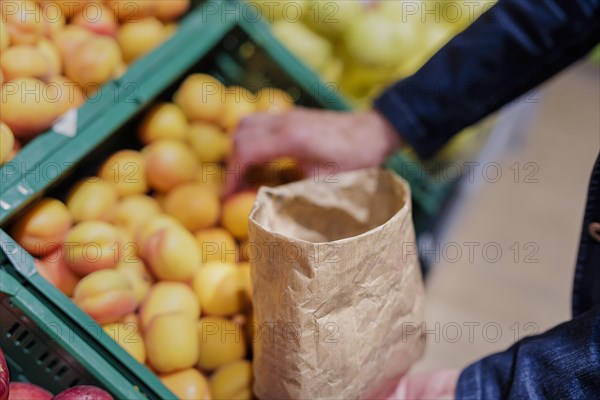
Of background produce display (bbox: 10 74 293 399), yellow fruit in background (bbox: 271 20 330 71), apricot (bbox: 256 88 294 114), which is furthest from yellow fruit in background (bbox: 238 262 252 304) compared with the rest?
yellow fruit in background (bbox: 271 20 330 71)

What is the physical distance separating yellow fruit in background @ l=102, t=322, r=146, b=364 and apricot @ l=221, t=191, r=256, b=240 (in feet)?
0.82

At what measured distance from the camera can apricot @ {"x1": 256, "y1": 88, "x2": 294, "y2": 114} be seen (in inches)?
46.2

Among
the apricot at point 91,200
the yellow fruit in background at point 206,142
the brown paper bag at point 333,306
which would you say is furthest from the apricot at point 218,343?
the yellow fruit in background at point 206,142

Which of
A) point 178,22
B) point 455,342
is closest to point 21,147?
point 178,22

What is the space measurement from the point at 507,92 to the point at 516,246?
1018mm

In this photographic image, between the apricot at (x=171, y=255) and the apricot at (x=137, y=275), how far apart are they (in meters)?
0.01

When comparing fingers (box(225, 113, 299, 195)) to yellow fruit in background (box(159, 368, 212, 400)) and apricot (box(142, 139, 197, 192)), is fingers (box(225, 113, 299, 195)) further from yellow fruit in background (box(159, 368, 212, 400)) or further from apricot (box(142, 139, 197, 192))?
yellow fruit in background (box(159, 368, 212, 400))

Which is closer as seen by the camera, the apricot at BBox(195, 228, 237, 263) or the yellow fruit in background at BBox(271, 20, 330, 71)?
the apricot at BBox(195, 228, 237, 263)

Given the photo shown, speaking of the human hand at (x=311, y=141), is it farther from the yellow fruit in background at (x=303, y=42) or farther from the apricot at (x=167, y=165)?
the yellow fruit in background at (x=303, y=42)

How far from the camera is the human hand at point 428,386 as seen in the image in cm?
79

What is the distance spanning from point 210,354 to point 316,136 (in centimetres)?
39

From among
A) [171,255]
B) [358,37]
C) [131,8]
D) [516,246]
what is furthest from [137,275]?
[516,246]

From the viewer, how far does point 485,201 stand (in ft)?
6.86

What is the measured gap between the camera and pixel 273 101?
118cm
